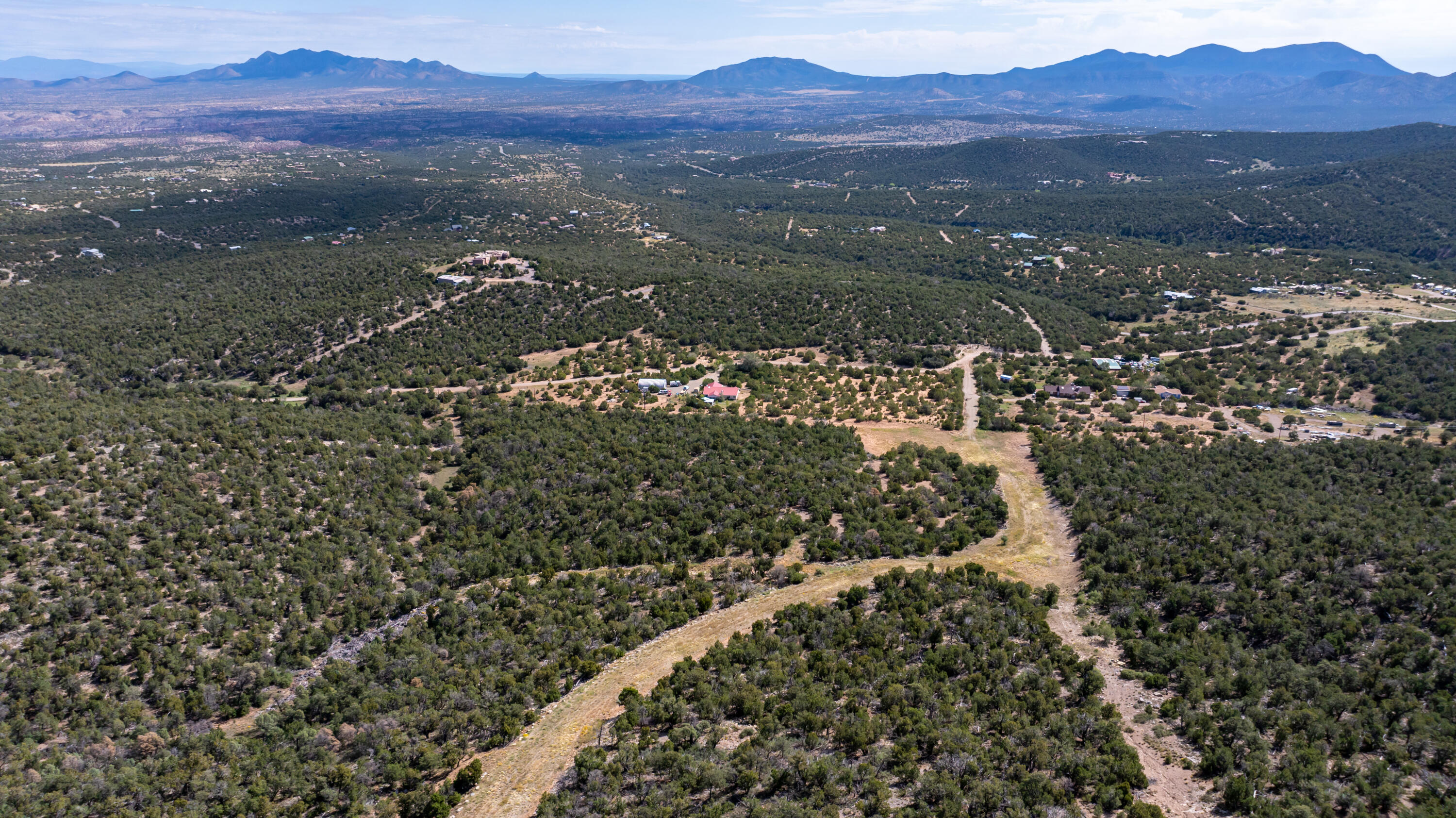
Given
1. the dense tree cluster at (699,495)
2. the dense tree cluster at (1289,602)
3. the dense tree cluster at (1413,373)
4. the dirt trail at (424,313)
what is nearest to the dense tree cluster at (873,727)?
the dense tree cluster at (1289,602)

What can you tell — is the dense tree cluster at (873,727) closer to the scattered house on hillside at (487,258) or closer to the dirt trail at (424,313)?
the dirt trail at (424,313)

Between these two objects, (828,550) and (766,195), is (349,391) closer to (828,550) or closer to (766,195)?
(828,550)

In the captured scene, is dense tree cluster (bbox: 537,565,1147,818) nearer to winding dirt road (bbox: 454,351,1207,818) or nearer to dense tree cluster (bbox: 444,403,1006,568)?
winding dirt road (bbox: 454,351,1207,818)

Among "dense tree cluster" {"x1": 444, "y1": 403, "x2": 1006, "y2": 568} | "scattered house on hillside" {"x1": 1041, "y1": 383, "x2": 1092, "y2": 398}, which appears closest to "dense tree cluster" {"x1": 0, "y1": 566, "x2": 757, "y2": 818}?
"dense tree cluster" {"x1": 444, "y1": 403, "x2": 1006, "y2": 568}

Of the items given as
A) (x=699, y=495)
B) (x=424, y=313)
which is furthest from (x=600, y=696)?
(x=424, y=313)

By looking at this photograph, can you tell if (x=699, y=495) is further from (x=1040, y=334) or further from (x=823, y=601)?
(x=1040, y=334)

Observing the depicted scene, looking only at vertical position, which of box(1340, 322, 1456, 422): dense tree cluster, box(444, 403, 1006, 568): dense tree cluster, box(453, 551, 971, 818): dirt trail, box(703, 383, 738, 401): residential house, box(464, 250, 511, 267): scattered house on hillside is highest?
box(464, 250, 511, 267): scattered house on hillside

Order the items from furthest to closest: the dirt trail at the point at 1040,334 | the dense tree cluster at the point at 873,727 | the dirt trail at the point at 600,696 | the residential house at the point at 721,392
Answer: the dirt trail at the point at 1040,334 → the residential house at the point at 721,392 → the dirt trail at the point at 600,696 → the dense tree cluster at the point at 873,727
